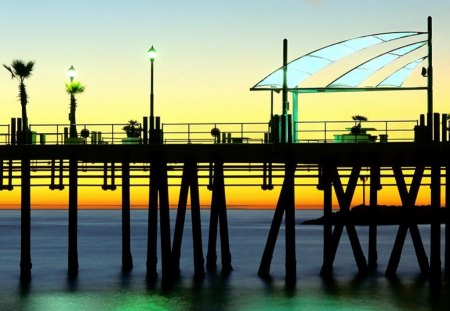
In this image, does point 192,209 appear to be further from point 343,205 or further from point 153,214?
point 343,205

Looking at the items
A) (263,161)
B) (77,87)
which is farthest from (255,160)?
(77,87)

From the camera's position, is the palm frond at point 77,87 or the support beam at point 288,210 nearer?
the support beam at point 288,210

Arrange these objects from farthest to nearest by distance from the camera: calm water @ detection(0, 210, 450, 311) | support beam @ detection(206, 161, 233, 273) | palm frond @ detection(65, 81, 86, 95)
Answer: palm frond @ detection(65, 81, 86, 95)
support beam @ detection(206, 161, 233, 273)
calm water @ detection(0, 210, 450, 311)

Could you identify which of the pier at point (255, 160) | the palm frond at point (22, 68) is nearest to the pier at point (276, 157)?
the pier at point (255, 160)

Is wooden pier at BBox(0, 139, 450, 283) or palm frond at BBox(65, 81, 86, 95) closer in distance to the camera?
wooden pier at BBox(0, 139, 450, 283)

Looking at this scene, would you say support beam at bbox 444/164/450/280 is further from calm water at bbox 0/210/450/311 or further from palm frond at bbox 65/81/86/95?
palm frond at bbox 65/81/86/95

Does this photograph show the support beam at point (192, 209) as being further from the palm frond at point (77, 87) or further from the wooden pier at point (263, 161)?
the palm frond at point (77, 87)

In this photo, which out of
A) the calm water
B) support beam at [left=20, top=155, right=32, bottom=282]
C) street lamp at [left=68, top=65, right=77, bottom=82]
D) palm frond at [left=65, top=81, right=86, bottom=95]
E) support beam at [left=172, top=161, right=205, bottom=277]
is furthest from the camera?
palm frond at [left=65, top=81, right=86, bottom=95]

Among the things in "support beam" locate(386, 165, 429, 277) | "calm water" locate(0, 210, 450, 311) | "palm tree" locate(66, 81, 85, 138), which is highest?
"palm tree" locate(66, 81, 85, 138)

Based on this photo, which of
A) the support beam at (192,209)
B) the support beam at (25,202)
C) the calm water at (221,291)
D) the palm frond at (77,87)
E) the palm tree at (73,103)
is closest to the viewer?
the calm water at (221,291)


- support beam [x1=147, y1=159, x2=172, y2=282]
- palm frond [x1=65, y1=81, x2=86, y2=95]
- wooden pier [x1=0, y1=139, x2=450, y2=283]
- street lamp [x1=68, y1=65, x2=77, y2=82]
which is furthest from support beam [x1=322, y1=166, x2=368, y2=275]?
palm frond [x1=65, y1=81, x2=86, y2=95]

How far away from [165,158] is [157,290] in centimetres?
467

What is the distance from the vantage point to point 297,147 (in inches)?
1368

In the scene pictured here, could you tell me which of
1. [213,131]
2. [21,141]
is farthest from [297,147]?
[21,141]
